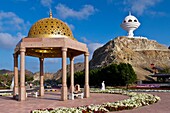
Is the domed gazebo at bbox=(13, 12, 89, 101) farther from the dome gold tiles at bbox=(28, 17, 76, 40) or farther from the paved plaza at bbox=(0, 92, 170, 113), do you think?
the paved plaza at bbox=(0, 92, 170, 113)

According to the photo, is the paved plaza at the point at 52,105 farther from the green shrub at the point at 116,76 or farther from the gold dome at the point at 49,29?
the green shrub at the point at 116,76

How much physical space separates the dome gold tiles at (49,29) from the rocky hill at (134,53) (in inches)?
3485

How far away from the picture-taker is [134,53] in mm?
123250

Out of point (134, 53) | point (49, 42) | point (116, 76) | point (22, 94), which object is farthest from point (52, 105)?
point (134, 53)

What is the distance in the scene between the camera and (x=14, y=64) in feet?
81.6

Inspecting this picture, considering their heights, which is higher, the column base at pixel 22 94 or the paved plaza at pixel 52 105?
the column base at pixel 22 94

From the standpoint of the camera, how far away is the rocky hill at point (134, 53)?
115975 millimetres

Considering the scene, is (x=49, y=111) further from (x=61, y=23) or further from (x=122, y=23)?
(x=122, y=23)

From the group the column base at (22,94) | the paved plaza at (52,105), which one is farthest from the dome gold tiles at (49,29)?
the paved plaza at (52,105)

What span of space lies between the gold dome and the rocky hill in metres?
88.5

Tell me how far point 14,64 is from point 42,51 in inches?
137

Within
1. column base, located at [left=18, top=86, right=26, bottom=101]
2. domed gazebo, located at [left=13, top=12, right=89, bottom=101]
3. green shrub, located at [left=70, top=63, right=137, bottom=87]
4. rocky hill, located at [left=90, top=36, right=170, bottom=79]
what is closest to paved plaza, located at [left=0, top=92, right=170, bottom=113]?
column base, located at [left=18, top=86, right=26, bottom=101]

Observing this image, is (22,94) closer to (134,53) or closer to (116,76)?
(116,76)

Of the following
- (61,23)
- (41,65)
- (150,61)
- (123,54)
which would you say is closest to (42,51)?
(41,65)
